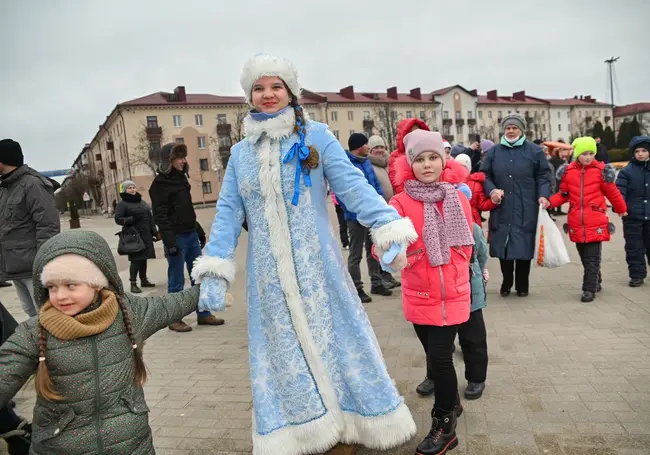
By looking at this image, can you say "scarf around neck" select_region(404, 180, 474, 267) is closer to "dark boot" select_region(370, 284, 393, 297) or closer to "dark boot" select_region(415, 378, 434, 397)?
"dark boot" select_region(415, 378, 434, 397)

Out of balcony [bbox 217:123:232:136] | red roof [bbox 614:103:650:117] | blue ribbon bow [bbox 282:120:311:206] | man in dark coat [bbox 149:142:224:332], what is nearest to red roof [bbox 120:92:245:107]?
balcony [bbox 217:123:232:136]

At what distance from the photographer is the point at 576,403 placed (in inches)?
128

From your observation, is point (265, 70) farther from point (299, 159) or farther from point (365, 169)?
point (365, 169)

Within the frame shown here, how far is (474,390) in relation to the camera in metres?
3.45

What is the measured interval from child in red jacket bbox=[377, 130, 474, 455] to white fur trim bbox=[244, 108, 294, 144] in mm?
799

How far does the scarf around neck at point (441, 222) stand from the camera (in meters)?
2.89

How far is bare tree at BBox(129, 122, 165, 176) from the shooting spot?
52.0 meters

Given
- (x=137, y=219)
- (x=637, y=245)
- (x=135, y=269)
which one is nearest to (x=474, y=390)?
(x=637, y=245)

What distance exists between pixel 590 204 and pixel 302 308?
4.41m

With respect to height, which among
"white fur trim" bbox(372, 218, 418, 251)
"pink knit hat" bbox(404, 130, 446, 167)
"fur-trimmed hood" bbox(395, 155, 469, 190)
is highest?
"pink knit hat" bbox(404, 130, 446, 167)

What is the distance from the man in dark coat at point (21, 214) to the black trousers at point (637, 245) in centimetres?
648

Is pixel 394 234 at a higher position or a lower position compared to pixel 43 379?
higher

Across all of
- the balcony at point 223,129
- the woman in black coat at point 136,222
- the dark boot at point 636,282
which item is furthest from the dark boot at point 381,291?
the balcony at point 223,129

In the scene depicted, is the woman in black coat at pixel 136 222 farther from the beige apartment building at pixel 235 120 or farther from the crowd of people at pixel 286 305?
the beige apartment building at pixel 235 120
